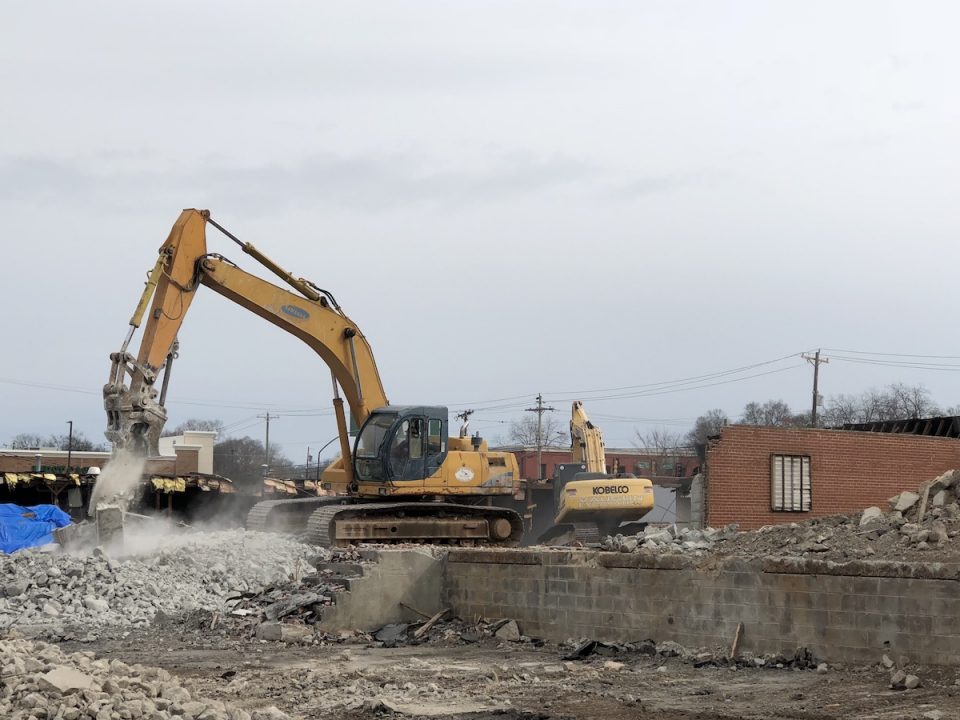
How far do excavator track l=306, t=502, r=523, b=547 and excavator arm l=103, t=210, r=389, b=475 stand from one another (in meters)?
1.68

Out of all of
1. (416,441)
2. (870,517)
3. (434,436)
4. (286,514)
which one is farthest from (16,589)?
(870,517)

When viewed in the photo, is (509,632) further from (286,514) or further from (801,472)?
(801,472)

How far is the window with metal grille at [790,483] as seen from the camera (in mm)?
26534

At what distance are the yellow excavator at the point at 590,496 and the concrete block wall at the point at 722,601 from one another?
12.8 m

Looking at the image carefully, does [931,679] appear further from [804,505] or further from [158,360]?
[804,505]

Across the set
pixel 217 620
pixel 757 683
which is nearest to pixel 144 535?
pixel 217 620

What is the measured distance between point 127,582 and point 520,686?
8140mm

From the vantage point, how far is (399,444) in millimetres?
21766

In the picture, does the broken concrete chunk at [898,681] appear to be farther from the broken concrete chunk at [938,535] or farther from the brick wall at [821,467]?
the brick wall at [821,467]

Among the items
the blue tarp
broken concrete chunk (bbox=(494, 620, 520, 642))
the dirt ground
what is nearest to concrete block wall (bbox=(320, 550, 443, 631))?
the dirt ground

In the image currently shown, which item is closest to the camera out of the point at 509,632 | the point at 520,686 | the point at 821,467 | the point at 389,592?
the point at 520,686

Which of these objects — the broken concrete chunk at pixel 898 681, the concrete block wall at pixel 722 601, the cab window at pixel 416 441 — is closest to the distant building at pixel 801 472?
the cab window at pixel 416 441

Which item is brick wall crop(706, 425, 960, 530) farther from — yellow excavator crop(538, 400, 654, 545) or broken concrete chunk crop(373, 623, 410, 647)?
broken concrete chunk crop(373, 623, 410, 647)

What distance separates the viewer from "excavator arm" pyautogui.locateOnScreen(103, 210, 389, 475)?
59.1 feet
